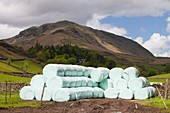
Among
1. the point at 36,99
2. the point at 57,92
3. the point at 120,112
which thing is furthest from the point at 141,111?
the point at 36,99

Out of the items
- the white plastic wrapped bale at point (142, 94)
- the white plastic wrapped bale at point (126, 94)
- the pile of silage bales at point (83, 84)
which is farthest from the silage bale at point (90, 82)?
the white plastic wrapped bale at point (142, 94)

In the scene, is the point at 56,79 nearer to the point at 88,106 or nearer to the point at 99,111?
the point at 88,106

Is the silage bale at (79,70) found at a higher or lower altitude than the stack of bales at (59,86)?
higher

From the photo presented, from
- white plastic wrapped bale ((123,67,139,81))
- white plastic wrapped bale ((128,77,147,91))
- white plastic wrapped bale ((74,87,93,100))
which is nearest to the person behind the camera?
white plastic wrapped bale ((74,87,93,100))

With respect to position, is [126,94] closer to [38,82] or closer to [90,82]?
[90,82]

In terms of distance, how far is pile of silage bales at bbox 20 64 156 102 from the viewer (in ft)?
Result: 101

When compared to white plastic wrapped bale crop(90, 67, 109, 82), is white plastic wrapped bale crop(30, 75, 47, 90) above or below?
below

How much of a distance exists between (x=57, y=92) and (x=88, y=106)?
22.3 feet

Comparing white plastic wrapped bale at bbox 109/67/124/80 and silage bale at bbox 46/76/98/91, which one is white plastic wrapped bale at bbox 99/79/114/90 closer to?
white plastic wrapped bale at bbox 109/67/124/80

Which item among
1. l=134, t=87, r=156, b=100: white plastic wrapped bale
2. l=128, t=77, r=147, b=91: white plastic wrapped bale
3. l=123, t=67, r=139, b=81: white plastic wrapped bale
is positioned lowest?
l=134, t=87, r=156, b=100: white plastic wrapped bale

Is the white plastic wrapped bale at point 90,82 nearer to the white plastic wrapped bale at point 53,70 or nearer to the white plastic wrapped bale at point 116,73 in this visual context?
the white plastic wrapped bale at point 116,73

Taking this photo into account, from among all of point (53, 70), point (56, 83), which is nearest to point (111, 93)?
point (53, 70)

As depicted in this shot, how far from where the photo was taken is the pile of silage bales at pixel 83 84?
1210 inches

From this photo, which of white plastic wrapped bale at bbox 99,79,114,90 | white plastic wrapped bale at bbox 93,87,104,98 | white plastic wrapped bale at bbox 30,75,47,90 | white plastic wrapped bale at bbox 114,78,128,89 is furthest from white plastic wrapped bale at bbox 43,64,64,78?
white plastic wrapped bale at bbox 114,78,128,89
